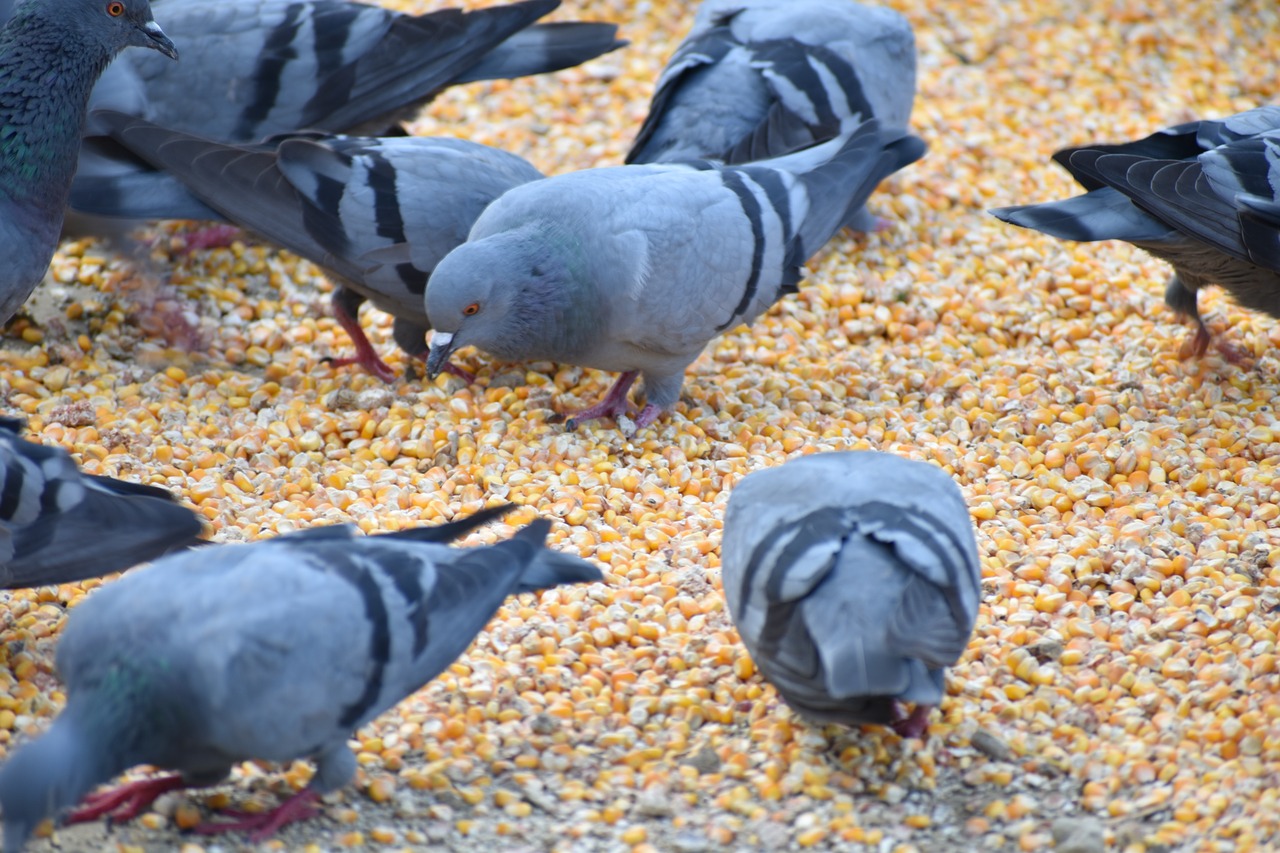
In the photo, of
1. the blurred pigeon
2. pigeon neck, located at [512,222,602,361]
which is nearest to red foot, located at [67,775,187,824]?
pigeon neck, located at [512,222,602,361]

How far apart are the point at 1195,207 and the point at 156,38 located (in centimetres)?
390

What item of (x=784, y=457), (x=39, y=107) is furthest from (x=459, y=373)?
(x=39, y=107)

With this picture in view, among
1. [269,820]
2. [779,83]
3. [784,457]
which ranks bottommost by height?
[784,457]

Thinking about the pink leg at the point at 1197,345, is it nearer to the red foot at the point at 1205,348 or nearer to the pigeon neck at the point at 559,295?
the red foot at the point at 1205,348

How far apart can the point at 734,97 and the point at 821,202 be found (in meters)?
1.04

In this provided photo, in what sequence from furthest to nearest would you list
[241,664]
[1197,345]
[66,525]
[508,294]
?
[1197,345] < [508,294] < [66,525] < [241,664]

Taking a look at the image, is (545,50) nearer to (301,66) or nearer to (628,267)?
(301,66)

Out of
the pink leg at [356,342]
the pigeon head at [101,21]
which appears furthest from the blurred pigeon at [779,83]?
the pigeon head at [101,21]

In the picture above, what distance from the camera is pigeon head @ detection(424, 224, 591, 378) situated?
15.2 ft

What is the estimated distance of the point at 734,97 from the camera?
6.10m


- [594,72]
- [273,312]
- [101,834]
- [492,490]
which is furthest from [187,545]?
[594,72]

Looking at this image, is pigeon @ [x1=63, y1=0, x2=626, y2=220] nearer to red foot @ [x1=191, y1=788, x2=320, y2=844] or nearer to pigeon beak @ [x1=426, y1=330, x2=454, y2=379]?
pigeon beak @ [x1=426, y1=330, x2=454, y2=379]

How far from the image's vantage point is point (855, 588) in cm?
312

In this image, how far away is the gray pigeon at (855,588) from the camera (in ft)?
10.1
